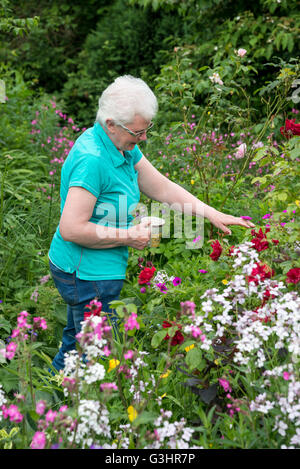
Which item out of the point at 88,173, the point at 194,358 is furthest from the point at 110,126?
the point at 194,358

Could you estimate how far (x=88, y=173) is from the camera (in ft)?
7.57

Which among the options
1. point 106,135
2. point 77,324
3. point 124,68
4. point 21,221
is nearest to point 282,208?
point 106,135

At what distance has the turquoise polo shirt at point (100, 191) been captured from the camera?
234 cm

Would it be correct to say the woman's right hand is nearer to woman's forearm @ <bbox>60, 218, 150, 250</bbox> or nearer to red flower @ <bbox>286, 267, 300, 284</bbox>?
woman's forearm @ <bbox>60, 218, 150, 250</bbox>

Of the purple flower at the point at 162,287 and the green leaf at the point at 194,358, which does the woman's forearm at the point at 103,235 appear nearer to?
the purple flower at the point at 162,287

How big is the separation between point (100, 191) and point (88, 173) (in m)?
0.14

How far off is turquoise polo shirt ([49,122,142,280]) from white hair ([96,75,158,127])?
13 cm

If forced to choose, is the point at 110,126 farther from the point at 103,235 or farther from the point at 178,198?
the point at 178,198

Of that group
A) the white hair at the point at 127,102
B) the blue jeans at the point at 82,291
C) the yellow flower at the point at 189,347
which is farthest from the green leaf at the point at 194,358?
the white hair at the point at 127,102

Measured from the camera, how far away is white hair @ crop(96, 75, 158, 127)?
7.63 ft

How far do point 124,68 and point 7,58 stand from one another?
2474 mm

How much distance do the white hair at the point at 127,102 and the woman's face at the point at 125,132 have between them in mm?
22

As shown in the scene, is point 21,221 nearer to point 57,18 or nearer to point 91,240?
point 91,240
